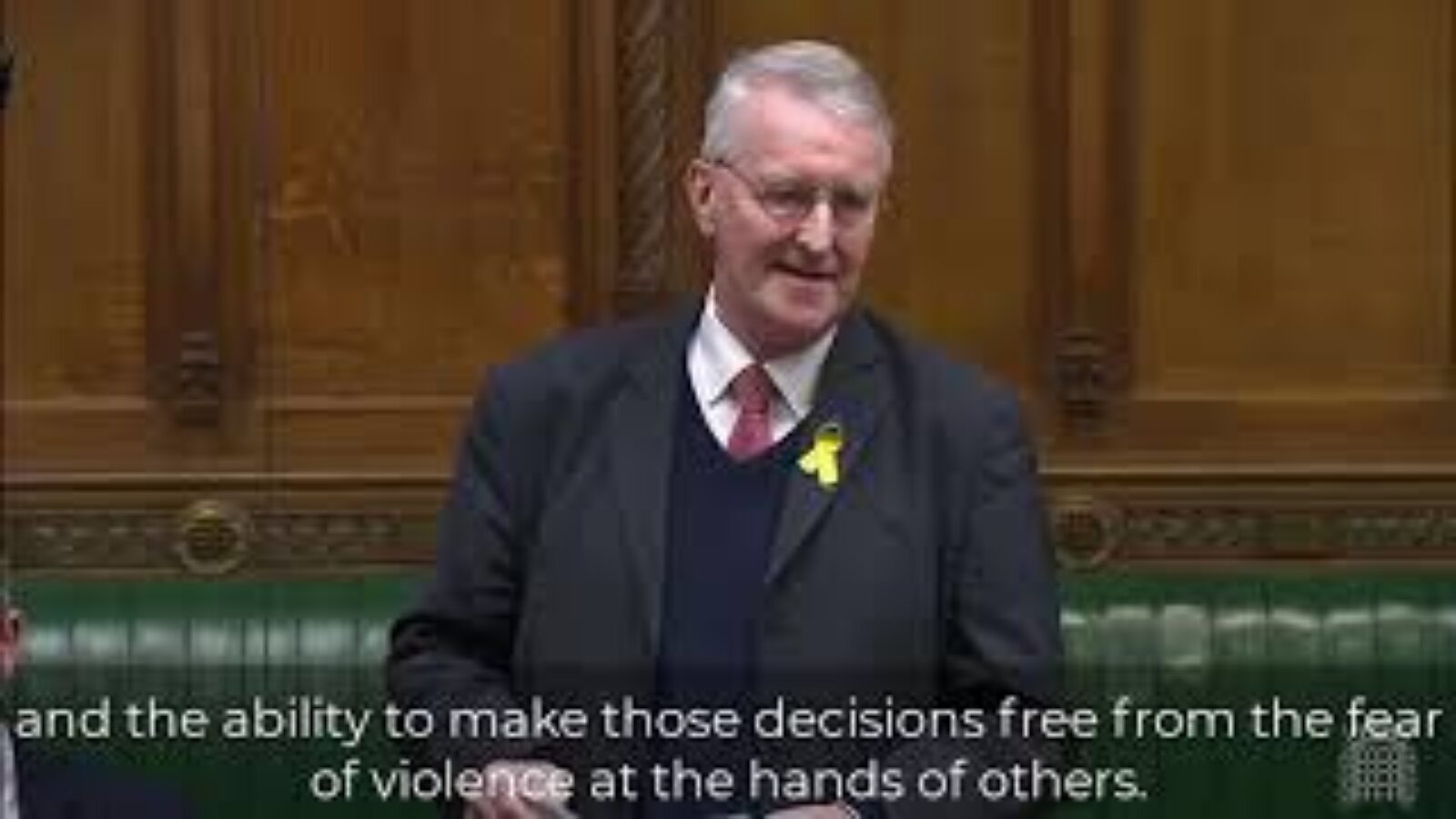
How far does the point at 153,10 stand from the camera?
20.7 feet

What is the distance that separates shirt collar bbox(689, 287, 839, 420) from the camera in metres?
3.35

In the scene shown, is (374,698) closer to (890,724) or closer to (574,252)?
(574,252)

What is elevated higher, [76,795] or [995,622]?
[995,622]

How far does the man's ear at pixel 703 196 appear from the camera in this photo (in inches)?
129

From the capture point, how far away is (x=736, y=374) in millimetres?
3350

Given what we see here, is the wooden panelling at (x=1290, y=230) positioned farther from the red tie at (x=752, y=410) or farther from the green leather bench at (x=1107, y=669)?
the red tie at (x=752, y=410)

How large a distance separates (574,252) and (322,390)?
20.9 inches

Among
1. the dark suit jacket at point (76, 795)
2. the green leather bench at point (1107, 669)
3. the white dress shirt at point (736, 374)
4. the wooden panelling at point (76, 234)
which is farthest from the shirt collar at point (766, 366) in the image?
the wooden panelling at point (76, 234)

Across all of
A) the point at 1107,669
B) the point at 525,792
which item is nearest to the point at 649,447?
the point at 525,792

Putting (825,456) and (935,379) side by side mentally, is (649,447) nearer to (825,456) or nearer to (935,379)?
(825,456)

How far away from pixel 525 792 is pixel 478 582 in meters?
0.22

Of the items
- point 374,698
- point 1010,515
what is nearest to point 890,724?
point 1010,515

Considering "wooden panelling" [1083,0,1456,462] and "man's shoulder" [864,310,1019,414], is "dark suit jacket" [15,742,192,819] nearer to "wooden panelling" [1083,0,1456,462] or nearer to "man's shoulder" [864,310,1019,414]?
"man's shoulder" [864,310,1019,414]

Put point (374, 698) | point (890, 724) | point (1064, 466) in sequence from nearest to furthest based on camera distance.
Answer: point (890, 724) → point (374, 698) → point (1064, 466)
